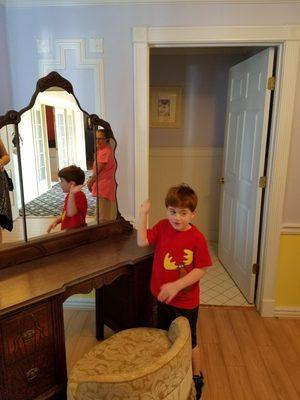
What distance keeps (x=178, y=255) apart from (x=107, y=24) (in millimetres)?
1553

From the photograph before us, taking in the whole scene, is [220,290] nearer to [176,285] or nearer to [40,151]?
[176,285]

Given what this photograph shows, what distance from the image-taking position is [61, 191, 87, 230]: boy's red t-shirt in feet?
5.65

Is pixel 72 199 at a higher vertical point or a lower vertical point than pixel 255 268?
higher

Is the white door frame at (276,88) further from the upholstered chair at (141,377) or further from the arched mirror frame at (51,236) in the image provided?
the upholstered chair at (141,377)

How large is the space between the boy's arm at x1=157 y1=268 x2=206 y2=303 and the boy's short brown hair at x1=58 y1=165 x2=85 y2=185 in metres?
0.77

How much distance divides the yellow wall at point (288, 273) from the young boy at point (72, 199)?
1.52 meters

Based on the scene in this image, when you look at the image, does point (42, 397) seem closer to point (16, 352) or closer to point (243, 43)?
point (16, 352)

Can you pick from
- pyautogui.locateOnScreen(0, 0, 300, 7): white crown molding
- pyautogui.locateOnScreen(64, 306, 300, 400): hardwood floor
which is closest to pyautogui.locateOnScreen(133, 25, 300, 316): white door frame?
pyautogui.locateOnScreen(0, 0, 300, 7): white crown molding

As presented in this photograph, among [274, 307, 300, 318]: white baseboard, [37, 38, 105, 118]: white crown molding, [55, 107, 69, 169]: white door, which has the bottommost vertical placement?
[274, 307, 300, 318]: white baseboard

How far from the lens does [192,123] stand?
356cm

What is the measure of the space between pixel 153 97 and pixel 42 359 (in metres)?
2.90

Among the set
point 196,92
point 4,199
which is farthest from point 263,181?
point 4,199

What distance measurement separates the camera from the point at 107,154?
6.28 feet

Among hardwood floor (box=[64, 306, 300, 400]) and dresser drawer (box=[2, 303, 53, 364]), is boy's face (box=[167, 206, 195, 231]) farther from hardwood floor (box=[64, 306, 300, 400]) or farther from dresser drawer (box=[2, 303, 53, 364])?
hardwood floor (box=[64, 306, 300, 400])
